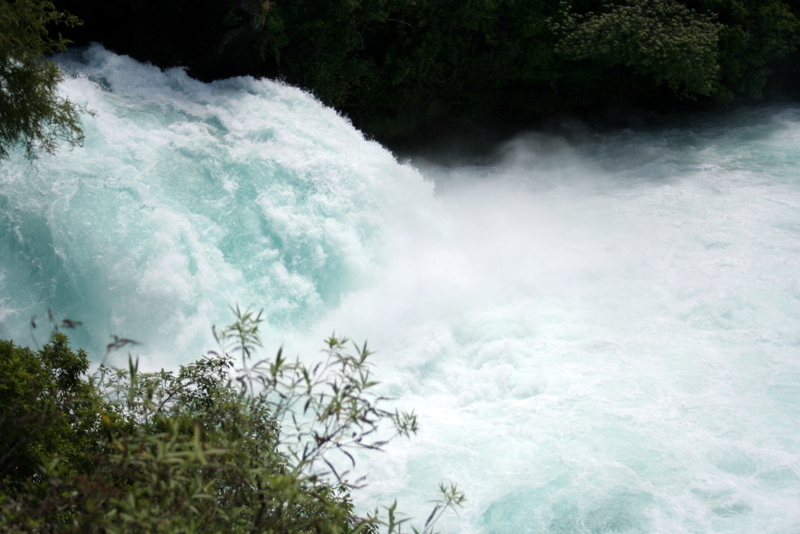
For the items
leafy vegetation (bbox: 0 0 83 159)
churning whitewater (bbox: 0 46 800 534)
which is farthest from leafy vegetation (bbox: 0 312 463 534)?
churning whitewater (bbox: 0 46 800 534)

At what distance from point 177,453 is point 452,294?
27.6 ft

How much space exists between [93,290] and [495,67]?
12382 mm

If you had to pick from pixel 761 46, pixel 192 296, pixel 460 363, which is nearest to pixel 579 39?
pixel 761 46

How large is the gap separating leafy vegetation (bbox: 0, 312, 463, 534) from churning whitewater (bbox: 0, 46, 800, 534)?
9.95 feet

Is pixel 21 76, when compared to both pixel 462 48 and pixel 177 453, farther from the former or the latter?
pixel 462 48

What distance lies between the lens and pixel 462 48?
17.2 metres

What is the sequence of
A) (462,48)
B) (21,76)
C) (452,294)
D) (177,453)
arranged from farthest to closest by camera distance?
(462,48) < (452,294) < (21,76) < (177,453)

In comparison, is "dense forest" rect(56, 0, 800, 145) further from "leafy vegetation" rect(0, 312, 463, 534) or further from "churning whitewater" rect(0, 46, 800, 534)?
"leafy vegetation" rect(0, 312, 463, 534)

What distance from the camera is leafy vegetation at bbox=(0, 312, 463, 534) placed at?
3.37 meters

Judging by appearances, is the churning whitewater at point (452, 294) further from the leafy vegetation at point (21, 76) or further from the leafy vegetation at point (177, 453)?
the leafy vegetation at point (177, 453)

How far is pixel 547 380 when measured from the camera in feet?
31.1

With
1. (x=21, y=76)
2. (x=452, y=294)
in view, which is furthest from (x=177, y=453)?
(x=452, y=294)

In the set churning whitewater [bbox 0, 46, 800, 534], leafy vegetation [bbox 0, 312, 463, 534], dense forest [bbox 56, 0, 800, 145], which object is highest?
dense forest [bbox 56, 0, 800, 145]

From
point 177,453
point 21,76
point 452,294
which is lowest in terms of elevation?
point 177,453
